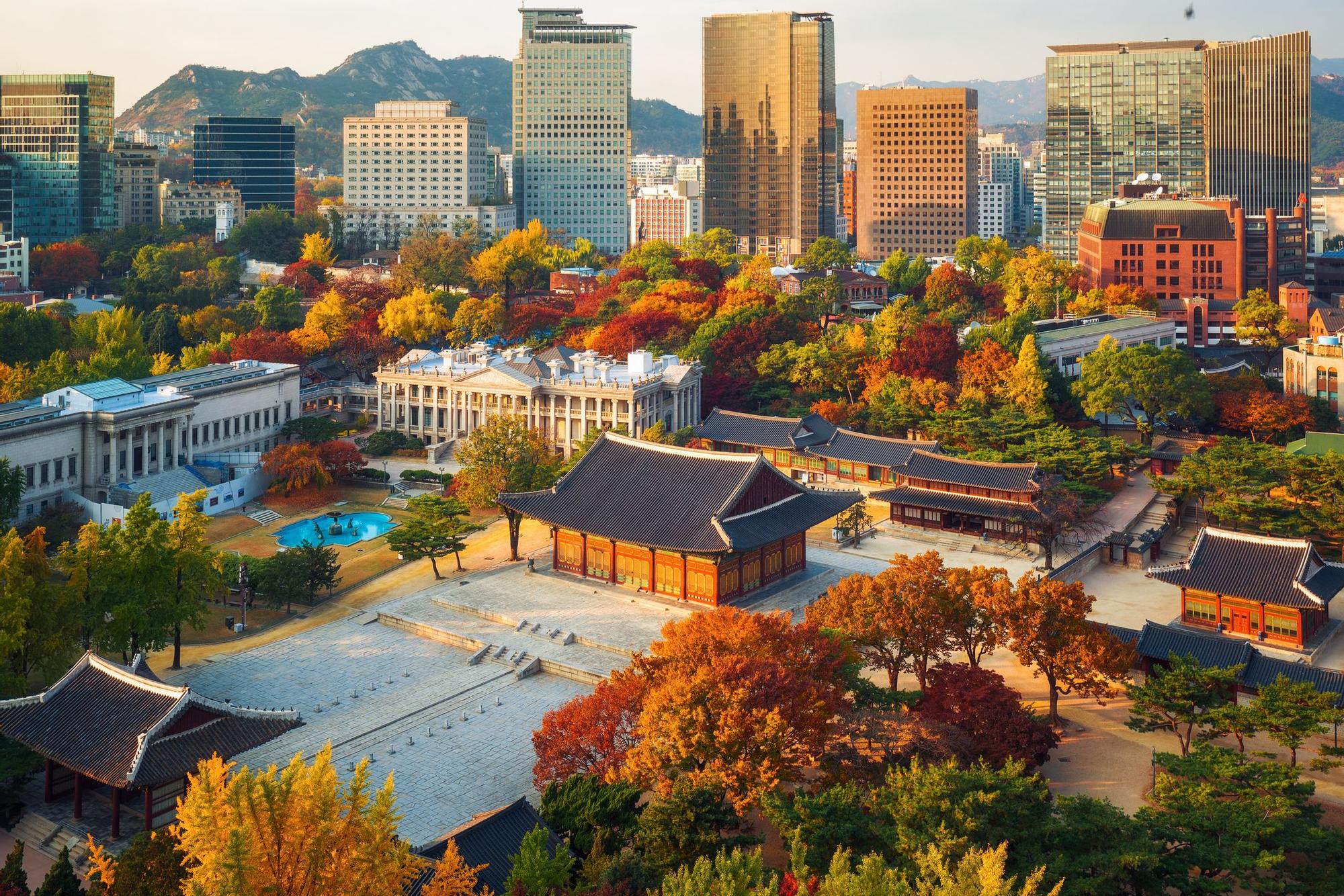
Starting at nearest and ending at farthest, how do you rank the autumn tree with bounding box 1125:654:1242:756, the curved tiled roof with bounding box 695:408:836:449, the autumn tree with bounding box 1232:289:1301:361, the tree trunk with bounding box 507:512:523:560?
the autumn tree with bounding box 1125:654:1242:756
the tree trunk with bounding box 507:512:523:560
the curved tiled roof with bounding box 695:408:836:449
the autumn tree with bounding box 1232:289:1301:361

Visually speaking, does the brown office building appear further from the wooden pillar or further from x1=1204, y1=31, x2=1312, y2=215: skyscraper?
the wooden pillar

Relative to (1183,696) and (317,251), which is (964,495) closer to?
(1183,696)

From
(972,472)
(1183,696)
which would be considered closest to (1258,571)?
(1183,696)

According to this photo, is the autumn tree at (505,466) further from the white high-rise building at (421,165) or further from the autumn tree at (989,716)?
the white high-rise building at (421,165)

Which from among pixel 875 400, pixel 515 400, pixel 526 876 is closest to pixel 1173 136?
pixel 875 400

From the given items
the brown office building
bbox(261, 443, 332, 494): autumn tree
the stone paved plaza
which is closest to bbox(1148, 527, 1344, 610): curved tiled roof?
the stone paved plaza

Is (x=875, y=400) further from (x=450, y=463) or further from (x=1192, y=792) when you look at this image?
(x=1192, y=792)

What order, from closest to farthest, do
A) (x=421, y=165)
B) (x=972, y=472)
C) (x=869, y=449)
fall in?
(x=972, y=472)
(x=869, y=449)
(x=421, y=165)
